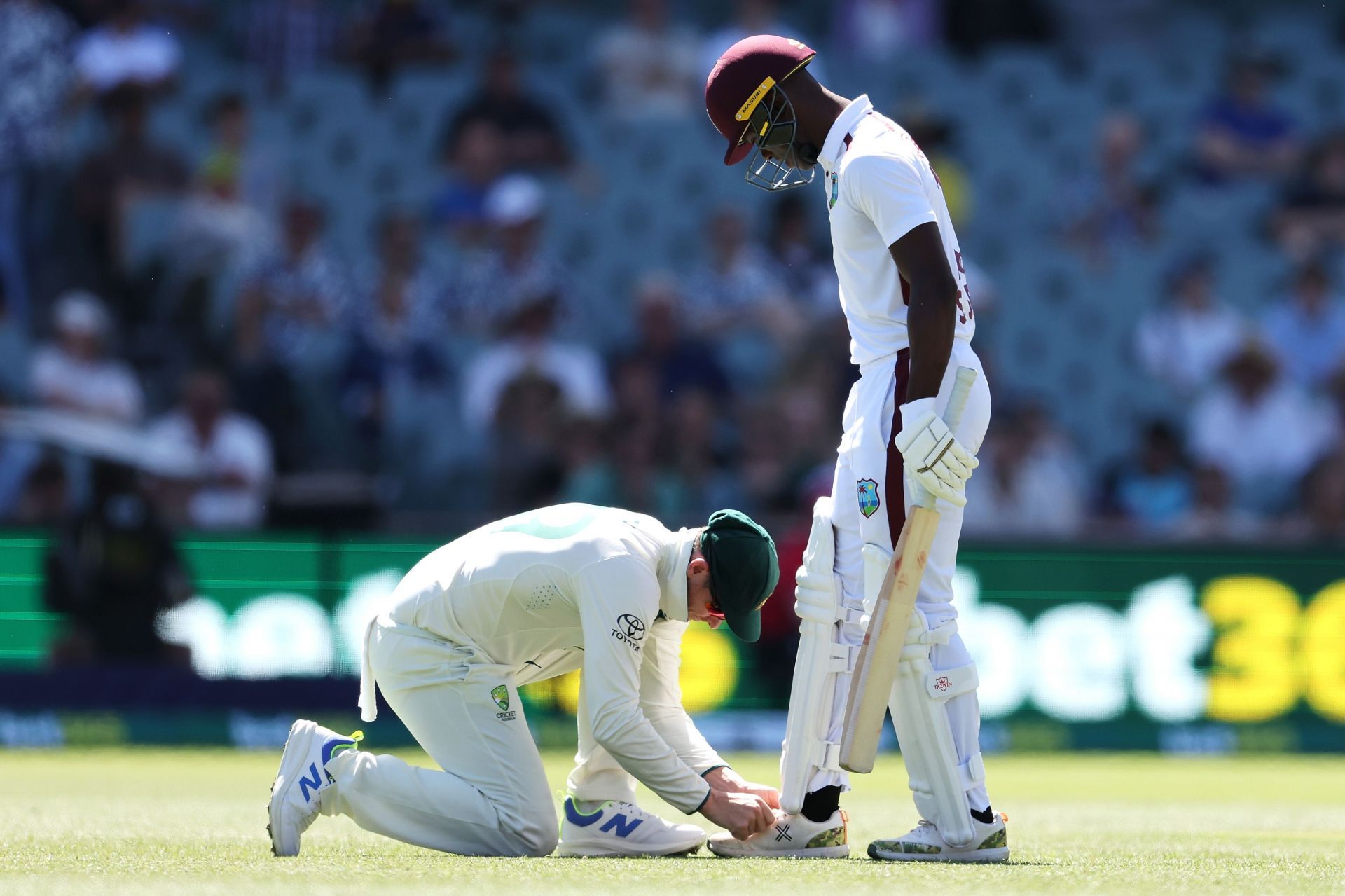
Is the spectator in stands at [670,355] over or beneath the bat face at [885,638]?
over

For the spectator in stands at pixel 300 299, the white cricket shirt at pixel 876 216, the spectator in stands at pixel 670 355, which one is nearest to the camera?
the white cricket shirt at pixel 876 216

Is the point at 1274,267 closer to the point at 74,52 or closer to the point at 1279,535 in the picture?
the point at 1279,535

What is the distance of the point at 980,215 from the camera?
1466cm

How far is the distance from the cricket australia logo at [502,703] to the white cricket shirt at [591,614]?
63mm

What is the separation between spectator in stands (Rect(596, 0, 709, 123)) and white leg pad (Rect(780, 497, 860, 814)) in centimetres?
989

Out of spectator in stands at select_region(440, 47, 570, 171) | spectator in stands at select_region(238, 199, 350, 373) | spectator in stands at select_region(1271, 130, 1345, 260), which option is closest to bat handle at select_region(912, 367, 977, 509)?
spectator in stands at select_region(238, 199, 350, 373)

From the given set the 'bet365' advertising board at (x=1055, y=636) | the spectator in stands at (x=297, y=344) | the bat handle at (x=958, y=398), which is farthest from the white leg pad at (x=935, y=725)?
the spectator in stands at (x=297, y=344)

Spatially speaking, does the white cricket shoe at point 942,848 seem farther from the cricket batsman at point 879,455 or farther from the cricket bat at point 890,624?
the cricket bat at point 890,624

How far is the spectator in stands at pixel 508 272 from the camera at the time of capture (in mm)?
13195

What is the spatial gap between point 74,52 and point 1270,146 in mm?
9274

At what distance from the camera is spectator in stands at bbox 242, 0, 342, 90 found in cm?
1484

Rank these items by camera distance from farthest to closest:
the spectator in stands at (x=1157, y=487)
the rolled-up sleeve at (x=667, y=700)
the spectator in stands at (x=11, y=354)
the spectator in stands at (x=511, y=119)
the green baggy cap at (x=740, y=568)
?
the spectator in stands at (x=511, y=119), the spectator in stands at (x=11, y=354), the spectator in stands at (x=1157, y=487), the rolled-up sleeve at (x=667, y=700), the green baggy cap at (x=740, y=568)

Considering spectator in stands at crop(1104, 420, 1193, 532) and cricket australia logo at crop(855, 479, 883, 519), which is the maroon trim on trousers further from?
spectator in stands at crop(1104, 420, 1193, 532)

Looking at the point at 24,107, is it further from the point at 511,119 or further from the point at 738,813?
the point at 738,813
